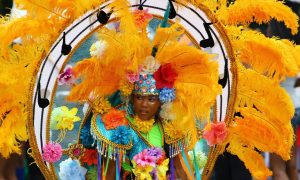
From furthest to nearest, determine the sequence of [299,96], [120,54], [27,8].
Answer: [299,96]
[120,54]
[27,8]

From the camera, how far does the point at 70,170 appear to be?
425 cm

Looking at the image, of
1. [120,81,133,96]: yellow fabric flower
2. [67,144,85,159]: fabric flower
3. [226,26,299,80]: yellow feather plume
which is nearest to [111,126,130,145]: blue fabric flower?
[120,81,133,96]: yellow fabric flower

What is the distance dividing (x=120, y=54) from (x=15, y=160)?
6.17 ft

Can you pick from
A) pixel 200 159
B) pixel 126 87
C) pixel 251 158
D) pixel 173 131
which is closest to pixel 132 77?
pixel 126 87

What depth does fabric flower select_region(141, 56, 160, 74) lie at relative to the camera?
4.09 meters

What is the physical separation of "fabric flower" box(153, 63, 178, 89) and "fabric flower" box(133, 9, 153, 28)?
0.30m

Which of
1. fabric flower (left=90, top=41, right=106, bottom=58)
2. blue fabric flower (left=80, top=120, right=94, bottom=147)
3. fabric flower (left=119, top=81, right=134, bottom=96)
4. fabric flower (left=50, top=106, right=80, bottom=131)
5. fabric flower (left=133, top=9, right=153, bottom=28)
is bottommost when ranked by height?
blue fabric flower (left=80, top=120, right=94, bottom=147)

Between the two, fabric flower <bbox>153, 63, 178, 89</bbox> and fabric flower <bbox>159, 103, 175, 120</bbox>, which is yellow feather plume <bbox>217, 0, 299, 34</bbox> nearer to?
fabric flower <bbox>153, 63, 178, 89</bbox>

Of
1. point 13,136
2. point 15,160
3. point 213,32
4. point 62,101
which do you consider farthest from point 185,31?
point 15,160

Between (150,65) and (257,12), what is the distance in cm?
70

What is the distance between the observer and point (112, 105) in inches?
168

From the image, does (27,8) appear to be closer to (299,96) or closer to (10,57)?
(10,57)

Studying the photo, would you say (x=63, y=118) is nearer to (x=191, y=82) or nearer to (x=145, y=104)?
(x=145, y=104)

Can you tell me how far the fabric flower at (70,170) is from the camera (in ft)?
13.9
